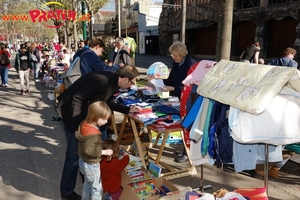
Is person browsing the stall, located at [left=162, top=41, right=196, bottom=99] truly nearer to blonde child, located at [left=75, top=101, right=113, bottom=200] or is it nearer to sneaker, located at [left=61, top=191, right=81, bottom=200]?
blonde child, located at [left=75, top=101, right=113, bottom=200]

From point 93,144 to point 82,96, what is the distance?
0.57 m

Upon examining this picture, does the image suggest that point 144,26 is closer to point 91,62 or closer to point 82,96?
point 91,62

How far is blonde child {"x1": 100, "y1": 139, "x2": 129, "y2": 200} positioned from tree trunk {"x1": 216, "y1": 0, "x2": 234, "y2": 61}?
3.04 metres

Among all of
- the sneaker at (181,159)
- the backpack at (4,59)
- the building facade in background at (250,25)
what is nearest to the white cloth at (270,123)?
the sneaker at (181,159)

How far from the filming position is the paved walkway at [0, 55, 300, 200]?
4.23 m

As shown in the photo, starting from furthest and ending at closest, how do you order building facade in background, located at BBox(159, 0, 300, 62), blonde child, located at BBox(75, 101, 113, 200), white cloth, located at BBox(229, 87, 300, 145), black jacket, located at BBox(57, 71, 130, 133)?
building facade in background, located at BBox(159, 0, 300, 62), black jacket, located at BBox(57, 71, 130, 133), blonde child, located at BBox(75, 101, 113, 200), white cloth, located at BBox(229, 87, 300, 145)

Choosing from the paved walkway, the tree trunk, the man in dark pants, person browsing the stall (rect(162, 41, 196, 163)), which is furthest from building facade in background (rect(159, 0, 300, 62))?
the man in dark pants

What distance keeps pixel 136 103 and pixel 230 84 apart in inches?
90.9

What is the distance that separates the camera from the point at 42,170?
489 cm

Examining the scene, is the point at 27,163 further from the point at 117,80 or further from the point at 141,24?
the point at 141,24

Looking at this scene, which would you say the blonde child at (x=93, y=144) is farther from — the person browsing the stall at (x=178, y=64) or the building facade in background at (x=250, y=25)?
the building facade in background at (x=250, y=25)

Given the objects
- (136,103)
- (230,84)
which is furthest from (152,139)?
(230,84)

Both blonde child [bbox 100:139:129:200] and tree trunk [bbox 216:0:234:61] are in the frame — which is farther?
tree trunk [bbox 216:0:234:61]

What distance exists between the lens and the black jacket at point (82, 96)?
3475 mm
